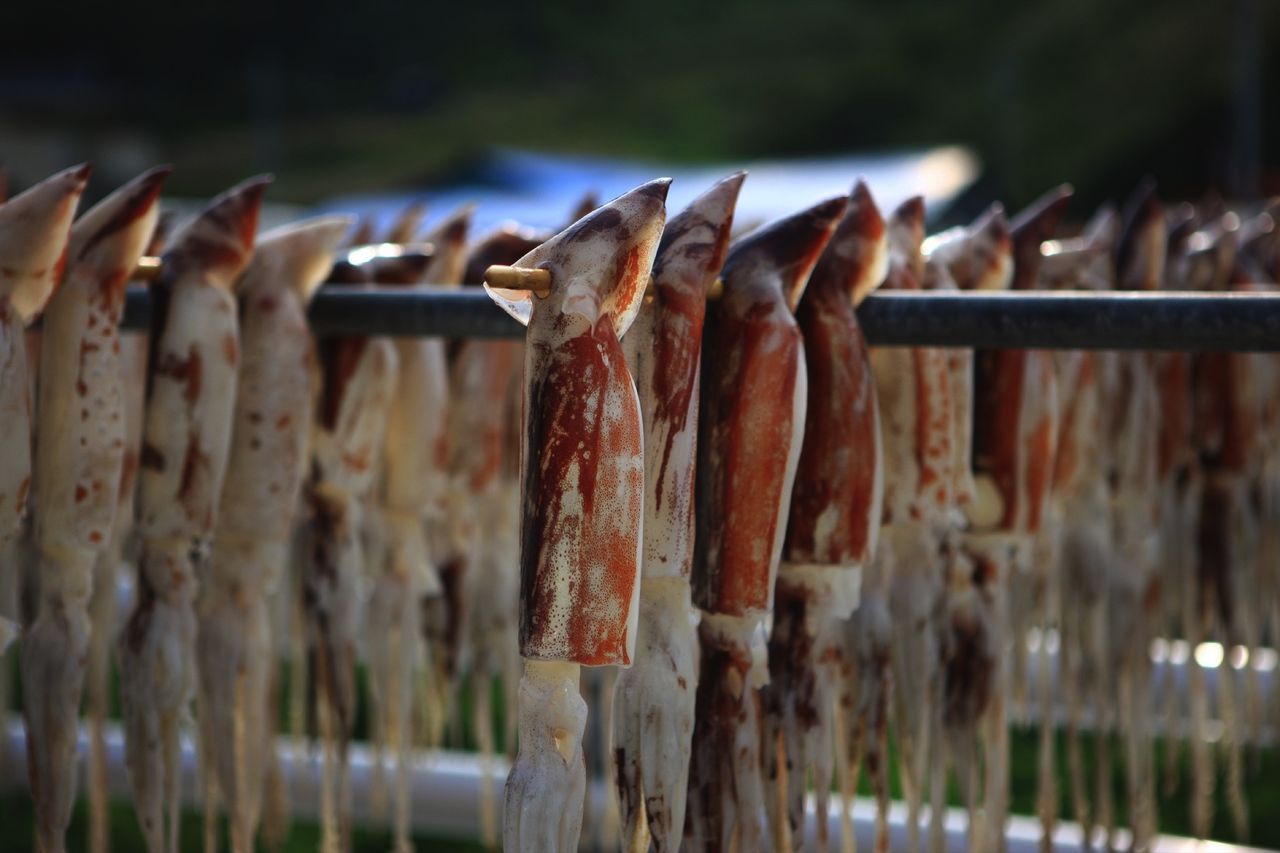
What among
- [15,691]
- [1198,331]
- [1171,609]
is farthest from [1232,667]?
[15,691]

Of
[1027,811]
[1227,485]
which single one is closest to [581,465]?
[1227,485]

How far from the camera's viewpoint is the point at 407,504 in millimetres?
1734

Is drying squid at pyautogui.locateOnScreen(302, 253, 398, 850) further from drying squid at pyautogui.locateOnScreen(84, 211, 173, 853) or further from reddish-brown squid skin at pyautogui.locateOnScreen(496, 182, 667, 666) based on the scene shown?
reddish-brown squid skin at pyautogui.locateOnScreen(496, 182, 667, 666)

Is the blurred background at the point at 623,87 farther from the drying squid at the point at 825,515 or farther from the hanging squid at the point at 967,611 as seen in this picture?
the drying squid at the point at 825,515

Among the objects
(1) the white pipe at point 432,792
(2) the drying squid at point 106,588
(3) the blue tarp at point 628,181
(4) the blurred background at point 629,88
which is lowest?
(1) the white pipe at point 432,792

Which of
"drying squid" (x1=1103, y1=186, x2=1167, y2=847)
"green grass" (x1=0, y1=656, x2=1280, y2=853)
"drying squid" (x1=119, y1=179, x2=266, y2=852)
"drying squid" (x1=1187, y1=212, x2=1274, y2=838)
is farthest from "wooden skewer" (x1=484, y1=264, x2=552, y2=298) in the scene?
"green grass" (x1=0, y1=656, x2=1280, y2=853)

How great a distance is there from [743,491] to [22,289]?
0.68 meters

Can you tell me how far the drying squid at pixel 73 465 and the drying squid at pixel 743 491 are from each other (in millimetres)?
567

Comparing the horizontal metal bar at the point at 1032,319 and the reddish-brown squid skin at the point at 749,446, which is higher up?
the horizontal metal bar at the point at 1032,319

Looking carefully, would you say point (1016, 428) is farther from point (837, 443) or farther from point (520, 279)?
point (520, 279)

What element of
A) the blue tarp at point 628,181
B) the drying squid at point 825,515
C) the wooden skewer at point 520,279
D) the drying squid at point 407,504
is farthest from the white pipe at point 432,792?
the blue tarp at point 628,181

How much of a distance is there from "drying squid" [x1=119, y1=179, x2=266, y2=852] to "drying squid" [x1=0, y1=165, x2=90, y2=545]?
14 cm

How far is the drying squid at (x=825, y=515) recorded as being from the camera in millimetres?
1271

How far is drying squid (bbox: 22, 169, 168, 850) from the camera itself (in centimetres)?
128
